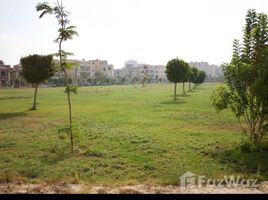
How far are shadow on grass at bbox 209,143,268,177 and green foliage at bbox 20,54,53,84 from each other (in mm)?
21078

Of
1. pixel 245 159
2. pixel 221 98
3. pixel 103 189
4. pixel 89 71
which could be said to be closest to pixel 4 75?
pixel 89 71

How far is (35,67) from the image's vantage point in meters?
28.0

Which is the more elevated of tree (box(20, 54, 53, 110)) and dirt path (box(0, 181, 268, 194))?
tree (box(20, 54, 53, 110))

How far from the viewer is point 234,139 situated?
12.7m

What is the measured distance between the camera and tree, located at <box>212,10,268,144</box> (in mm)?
10336

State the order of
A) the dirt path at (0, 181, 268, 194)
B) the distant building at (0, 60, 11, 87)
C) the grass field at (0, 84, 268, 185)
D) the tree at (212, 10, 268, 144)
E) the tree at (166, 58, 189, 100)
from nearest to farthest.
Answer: the dirt path at (0, 181, 268, 194), the grass field at (0, 84, 268, 185), the tree at (212, 10, 268, 144), the tree at (166, 58, 189, 100), the distant building at (0, 60, 11, 87)

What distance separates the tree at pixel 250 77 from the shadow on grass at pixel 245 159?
76 centimetres

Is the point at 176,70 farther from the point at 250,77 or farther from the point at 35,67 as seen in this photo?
the point at 250,77

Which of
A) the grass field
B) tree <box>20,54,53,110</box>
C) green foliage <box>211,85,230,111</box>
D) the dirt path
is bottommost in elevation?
the grass field

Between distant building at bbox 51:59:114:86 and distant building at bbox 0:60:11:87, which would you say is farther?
distant building at bbox 51:59:114:86

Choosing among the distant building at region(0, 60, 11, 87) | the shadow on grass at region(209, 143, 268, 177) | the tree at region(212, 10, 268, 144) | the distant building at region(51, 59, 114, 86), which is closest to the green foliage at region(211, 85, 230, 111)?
the tree at region(212, 10, 268, 144)

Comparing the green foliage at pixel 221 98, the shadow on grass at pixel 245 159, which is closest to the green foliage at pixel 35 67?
the green foliage at pixel 221 98

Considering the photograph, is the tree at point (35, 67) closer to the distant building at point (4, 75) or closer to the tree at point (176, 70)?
the tree at point (176, 70)

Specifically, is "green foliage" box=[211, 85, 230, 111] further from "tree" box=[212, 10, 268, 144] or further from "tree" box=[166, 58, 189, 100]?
"tree" box=[166, 58, 189, 100]
